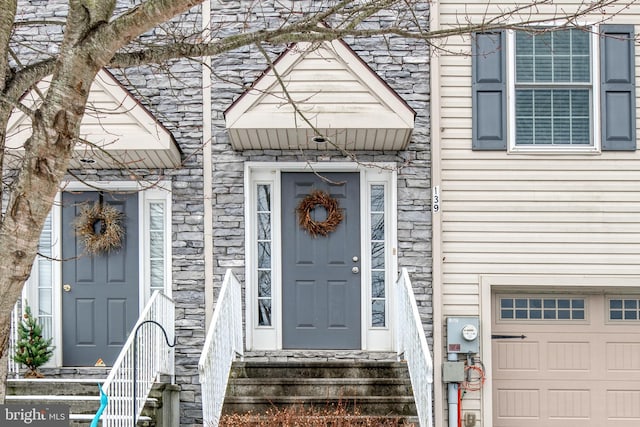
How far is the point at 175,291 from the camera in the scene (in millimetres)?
7473

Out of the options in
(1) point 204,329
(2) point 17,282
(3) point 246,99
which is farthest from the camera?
(1) point 204,329

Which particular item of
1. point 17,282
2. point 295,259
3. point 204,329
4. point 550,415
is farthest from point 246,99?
point 550,415

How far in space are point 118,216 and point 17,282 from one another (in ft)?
12.4

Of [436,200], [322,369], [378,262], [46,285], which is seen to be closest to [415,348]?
[322,369]

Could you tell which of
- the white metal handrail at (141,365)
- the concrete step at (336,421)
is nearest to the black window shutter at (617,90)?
the concrete step at (336,421)

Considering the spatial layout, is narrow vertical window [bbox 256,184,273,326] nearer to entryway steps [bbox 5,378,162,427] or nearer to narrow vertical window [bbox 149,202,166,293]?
narrow vertical window [bbox 149,202,166,293]

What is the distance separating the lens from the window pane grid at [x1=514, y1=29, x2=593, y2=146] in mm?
7570

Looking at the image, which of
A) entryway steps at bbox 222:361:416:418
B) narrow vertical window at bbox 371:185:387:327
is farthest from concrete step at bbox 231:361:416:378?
narrow vertical window at bbox 371:185:387:327

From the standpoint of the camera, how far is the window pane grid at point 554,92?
757 cm

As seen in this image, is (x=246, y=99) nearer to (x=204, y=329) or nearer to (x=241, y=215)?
(x=241, y=215)

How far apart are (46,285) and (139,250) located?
1.05 m

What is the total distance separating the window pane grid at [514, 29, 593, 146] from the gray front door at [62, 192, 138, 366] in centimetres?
423

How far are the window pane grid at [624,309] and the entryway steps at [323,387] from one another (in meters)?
2.55

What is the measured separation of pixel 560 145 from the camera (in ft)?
24.7
